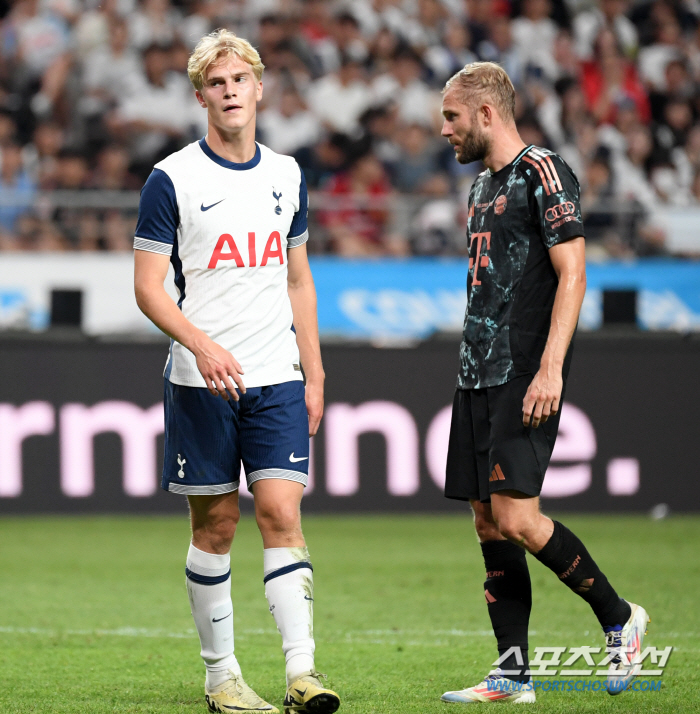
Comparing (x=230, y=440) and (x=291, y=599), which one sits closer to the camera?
(x=291, y=599)

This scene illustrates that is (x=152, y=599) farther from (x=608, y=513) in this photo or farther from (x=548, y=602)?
(x=608, y=513)

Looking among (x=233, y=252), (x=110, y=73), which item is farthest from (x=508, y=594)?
(x=110, y=73)

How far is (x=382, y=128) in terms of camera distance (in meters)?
13.8

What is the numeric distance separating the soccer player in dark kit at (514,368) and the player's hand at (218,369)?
95 cm

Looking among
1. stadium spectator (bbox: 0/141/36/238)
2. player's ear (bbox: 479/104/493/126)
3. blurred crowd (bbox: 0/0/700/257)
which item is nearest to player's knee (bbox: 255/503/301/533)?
player's ear (bbox: 479/104/493/126)

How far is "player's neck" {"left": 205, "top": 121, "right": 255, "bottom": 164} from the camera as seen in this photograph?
165 inches

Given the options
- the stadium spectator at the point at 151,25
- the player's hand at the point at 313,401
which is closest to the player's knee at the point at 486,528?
the player's hand at the point at 313,401

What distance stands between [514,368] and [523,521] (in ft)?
1.78

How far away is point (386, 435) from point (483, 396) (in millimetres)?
5405

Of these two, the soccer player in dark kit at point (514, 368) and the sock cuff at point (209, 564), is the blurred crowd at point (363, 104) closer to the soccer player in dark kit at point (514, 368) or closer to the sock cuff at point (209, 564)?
the soccer player in dark kit at point (514, 368)

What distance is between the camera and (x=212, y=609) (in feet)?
14.0

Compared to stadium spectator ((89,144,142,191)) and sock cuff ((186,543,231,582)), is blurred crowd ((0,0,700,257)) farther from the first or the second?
sock cuff ((186,543,231,582))

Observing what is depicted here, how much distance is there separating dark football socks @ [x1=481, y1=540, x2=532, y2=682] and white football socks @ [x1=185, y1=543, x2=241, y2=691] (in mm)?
975

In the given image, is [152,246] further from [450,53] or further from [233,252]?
[450,53]
